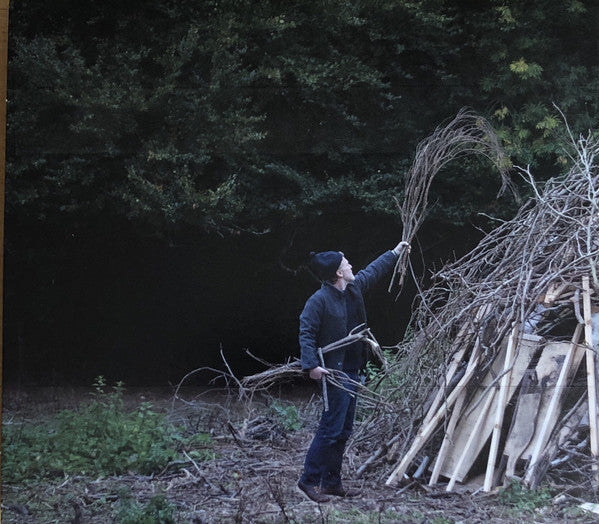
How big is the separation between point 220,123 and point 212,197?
39cm

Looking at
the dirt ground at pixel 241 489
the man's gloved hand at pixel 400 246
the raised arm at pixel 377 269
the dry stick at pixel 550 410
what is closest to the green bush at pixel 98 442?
the dirt ground at pixel 241 489

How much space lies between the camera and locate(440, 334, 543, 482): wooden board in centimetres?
427

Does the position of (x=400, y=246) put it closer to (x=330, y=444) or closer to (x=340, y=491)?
(x=330, y=444)

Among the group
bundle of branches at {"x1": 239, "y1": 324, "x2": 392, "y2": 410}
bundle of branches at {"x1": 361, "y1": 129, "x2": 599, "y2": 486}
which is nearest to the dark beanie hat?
bundle of branches at {"x1": 239, "y1": 324, "x2": 392, "y2": 410}

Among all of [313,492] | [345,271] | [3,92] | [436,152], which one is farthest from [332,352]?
[3,92]

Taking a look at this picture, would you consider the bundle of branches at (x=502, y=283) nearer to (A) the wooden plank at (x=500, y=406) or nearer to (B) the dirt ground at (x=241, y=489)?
(A) the wooden plank at (x=500, y=406)

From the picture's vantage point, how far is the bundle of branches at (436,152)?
4277mm

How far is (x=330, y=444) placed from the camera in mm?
4078

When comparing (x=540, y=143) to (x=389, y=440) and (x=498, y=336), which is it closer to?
(x=498, y=336)

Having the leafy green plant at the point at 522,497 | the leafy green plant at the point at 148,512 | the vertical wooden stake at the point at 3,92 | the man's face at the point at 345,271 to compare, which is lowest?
the leafy green plant at the point at 148,512

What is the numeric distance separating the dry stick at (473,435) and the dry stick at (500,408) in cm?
7

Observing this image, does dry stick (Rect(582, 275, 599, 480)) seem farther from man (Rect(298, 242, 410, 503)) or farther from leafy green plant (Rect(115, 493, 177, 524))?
leafy green plant (Rect(115, 493, 177, 524))

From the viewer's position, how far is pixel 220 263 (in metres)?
4.07

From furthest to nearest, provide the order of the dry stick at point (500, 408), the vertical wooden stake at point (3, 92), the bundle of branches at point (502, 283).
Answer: the bundle of branches at point (502, 283), the dry stick at point (500, 408), the vertical wooden stake at point (3, 92)
